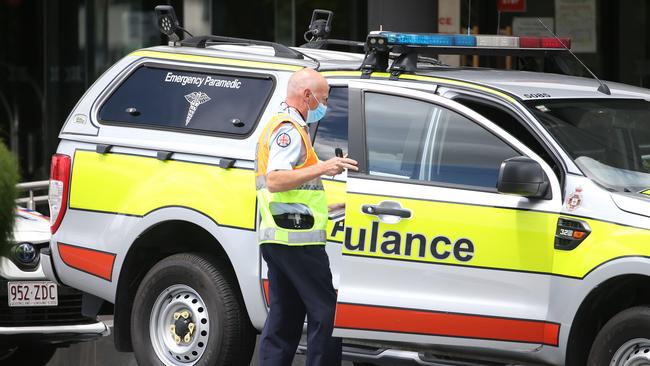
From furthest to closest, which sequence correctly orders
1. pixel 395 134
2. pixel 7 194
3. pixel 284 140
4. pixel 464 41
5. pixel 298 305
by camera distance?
pixel 464 41, pixel 395 134, pixel 298 305, pixel 284 140, pixel 7 194

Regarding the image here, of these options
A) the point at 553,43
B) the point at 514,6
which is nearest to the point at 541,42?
the point at 553,43

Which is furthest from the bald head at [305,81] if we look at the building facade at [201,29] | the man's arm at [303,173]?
the building facade at [201,29]

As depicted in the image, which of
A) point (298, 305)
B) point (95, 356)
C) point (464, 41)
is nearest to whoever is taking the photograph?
point (298, 305)

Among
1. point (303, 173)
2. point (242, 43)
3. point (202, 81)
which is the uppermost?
point (242, 43)

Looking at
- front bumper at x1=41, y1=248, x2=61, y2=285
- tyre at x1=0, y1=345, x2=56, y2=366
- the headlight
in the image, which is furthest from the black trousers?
tyre at x1=0, y1=345, x2=56, y2=366

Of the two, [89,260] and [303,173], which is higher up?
[303,173]

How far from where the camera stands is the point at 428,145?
23.2 feet

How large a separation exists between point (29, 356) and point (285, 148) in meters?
3.98

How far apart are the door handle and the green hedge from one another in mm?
2927

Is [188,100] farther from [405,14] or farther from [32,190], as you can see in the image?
[405,14]

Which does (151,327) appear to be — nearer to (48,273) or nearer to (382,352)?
(48,273)

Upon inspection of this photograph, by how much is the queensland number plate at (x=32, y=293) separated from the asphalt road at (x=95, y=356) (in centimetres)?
93

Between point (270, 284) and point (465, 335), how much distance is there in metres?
0.95

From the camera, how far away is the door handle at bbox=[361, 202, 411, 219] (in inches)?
273
